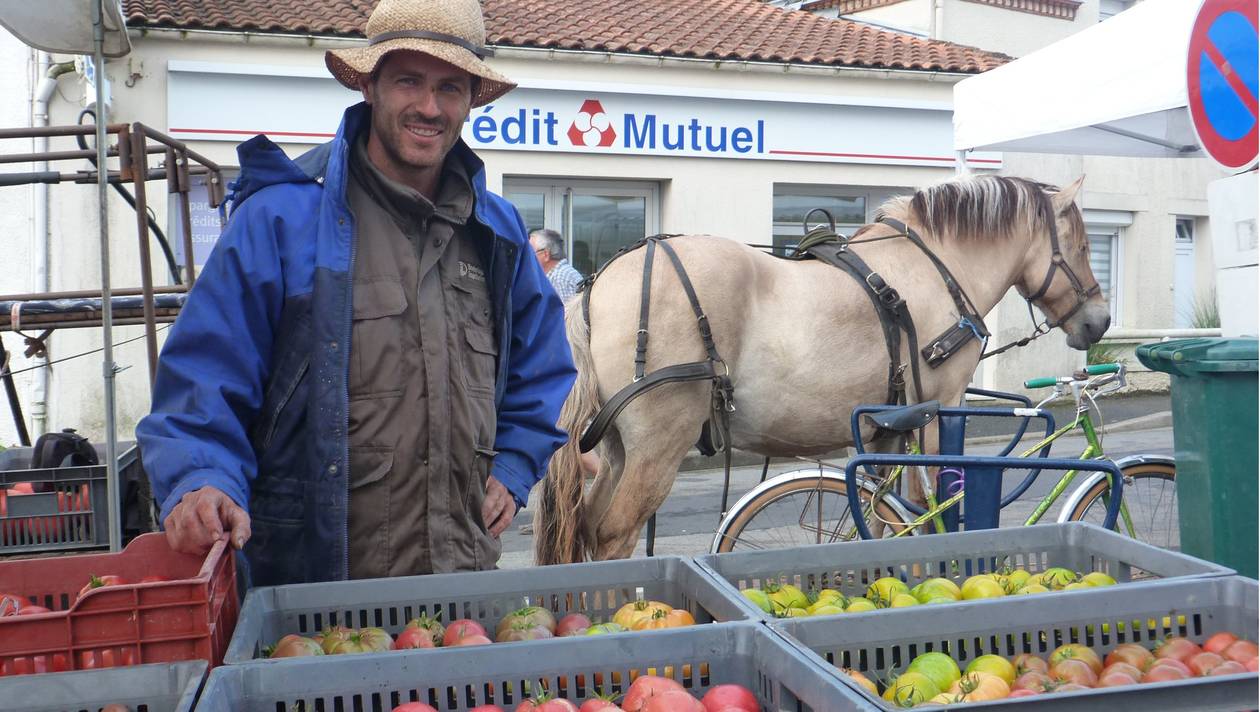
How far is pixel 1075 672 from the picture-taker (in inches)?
71.1

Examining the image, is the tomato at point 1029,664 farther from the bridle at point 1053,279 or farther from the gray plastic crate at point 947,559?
the bridle at point 1053,279

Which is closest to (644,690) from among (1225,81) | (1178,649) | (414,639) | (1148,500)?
(414,639)

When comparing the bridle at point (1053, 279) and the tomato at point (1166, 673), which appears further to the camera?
the bridle at point (1053, 279)

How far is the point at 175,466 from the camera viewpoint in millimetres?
2164

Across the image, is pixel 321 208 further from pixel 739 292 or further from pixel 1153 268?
pixel 1153 268

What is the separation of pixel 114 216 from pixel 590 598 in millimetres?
10369

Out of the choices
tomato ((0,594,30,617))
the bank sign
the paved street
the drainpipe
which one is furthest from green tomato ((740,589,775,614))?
the drainpipe

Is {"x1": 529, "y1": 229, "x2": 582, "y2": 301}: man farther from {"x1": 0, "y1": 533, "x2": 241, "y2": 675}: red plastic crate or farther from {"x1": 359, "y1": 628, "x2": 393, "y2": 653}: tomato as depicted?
{"x1": 0, "y1": 533, "x2": 241, "y2": 675}: red plastic crate

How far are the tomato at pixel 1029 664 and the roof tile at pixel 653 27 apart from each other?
11.4 metres

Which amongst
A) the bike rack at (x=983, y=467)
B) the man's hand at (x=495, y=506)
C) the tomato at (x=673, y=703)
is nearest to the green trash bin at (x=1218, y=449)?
the bike rack at (x=983, y=467)

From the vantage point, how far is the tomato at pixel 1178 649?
73.2 inches

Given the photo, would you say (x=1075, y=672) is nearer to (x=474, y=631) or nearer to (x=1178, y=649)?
(x=1178, y=649)

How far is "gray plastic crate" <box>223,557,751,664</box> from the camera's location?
2.03 metres

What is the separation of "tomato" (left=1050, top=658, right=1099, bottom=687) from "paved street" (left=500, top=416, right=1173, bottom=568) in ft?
14.4
